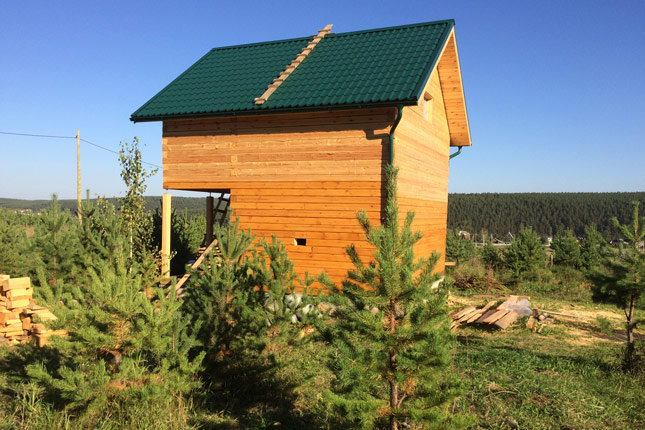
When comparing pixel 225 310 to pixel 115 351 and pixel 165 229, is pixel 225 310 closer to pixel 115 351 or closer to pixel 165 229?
pixel 115 351

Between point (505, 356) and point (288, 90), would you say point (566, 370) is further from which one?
point (288, 90)

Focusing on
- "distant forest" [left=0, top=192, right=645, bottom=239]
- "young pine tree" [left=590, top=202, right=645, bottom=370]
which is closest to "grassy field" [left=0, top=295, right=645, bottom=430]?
"young pine tree" [left=590, top=202, right=645, bottom=370]

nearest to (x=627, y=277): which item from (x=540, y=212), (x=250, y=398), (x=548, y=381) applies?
(x=548, y=381)

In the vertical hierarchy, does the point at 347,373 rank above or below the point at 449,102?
below

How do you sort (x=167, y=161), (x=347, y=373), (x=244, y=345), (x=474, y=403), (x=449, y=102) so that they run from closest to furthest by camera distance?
(x=347, y=373) → (x=474, y=403) → (x=244, y=345) → (x=167, y=161) → (x=449, y=102)

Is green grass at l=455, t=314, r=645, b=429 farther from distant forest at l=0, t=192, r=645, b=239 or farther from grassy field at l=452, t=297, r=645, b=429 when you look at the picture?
distant forest at l=0, t=192, r=645, b=239

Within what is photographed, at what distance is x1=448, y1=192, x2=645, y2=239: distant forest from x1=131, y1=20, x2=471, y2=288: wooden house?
9301 cm

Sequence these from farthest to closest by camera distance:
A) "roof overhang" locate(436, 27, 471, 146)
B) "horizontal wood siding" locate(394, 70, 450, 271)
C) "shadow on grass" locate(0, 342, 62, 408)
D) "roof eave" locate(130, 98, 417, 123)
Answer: "roof overhang" locate(436, 27, 471, 146), "horizontal wood siding" locate(394, 70, 450, 271), "roof eave" locate(130, 98, 417, 123), "shadow on grass" locate(0, 342, 62, 408)

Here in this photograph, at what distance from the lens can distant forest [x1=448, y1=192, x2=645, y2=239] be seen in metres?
103

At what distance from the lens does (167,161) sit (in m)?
13.0

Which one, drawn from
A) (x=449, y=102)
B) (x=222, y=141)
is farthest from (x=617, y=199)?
(x=222, y=141)

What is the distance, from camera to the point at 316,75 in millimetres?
12398

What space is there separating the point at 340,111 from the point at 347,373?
26.9 feet

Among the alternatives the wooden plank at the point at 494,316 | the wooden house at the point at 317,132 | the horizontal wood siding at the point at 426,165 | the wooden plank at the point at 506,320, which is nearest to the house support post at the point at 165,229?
the wooden house at the point at 317,132
